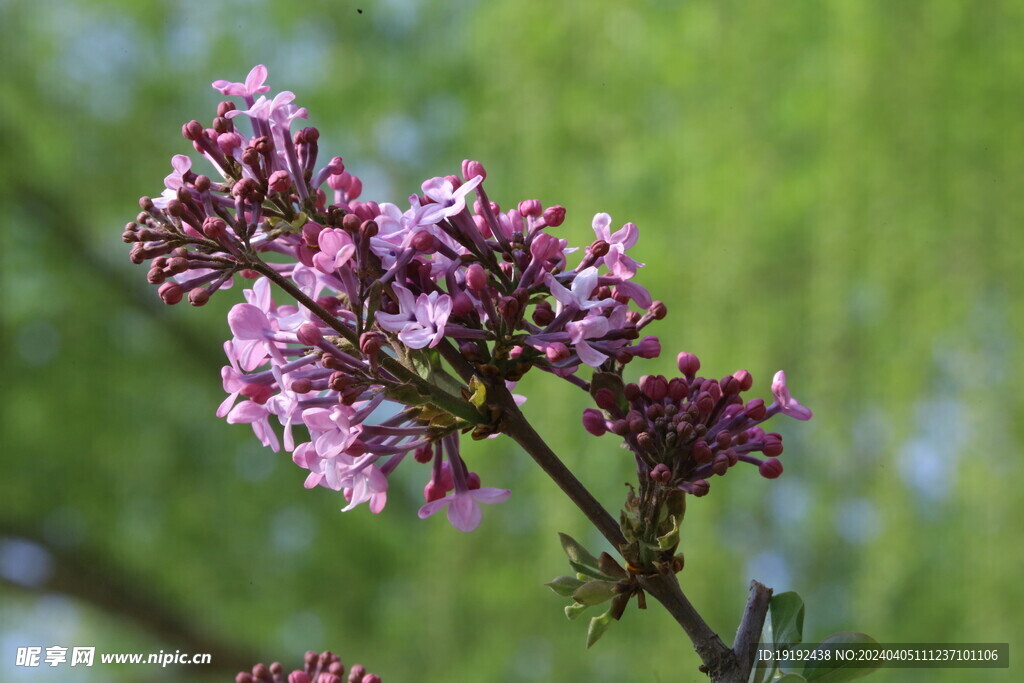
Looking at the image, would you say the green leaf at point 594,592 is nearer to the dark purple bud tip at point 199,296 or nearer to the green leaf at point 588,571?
the green leaf at point 588,571

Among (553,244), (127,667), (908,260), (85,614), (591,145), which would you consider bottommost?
(553,244)

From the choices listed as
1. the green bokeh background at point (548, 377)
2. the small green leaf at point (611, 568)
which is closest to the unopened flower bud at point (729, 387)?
the small green leaf at point (611, 568)

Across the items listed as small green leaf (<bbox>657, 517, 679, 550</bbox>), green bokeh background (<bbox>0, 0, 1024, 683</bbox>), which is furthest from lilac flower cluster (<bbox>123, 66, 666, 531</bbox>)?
green bokeh background (<bbox>0, 0, 1024, 683</bbox>)

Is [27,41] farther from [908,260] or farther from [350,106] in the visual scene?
[908,260]

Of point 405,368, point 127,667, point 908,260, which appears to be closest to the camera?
point 405,368

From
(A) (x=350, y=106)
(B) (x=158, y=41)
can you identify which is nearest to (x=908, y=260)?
(A) (x=350, y=106)

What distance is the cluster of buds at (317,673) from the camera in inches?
28.2

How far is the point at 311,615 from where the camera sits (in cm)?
418

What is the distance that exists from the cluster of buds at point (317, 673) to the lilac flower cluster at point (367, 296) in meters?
0.17

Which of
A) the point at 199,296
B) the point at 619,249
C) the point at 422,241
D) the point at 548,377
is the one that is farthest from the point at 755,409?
the point at 548,377

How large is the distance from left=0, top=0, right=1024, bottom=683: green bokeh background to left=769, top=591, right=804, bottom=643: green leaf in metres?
2.41

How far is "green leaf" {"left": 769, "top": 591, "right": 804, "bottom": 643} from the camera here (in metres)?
0.67

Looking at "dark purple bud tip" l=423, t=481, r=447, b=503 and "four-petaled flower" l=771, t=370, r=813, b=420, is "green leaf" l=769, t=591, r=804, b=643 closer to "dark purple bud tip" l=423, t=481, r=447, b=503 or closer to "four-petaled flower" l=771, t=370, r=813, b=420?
"four-petaled flower" l=771, t=370, r=813, b=420

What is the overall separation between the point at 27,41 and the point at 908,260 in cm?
364
